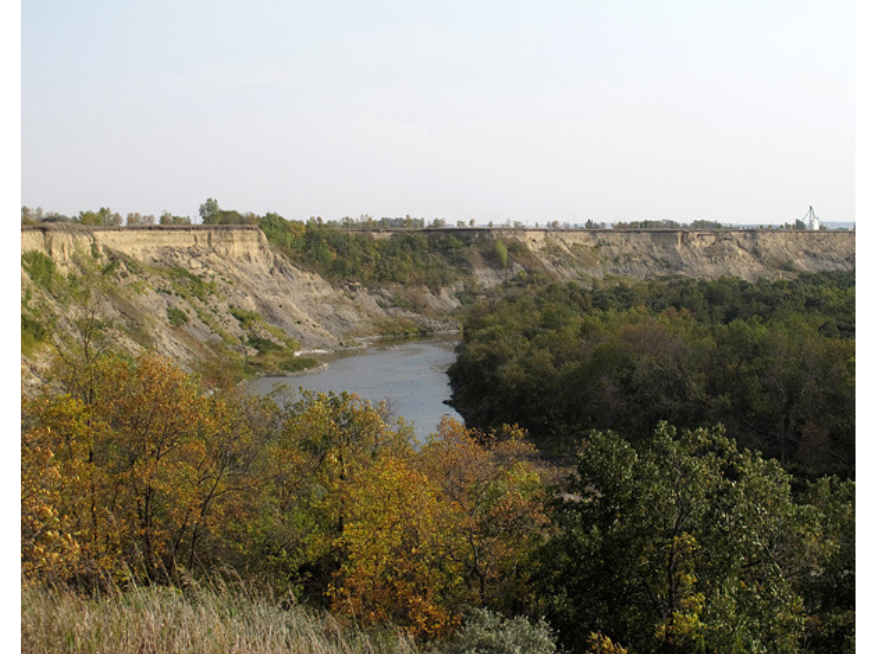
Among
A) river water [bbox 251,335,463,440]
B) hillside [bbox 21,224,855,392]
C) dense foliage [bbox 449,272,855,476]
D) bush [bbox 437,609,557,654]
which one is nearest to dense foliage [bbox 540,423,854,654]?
bush [bbox 437,609,557,654]

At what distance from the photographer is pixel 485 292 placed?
231 ft

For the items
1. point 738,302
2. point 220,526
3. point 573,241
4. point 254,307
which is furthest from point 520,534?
point 573,241

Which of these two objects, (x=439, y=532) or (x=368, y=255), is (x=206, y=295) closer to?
(x=368, y=255)

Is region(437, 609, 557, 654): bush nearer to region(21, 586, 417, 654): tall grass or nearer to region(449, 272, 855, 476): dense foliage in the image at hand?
region(21, 586, 417, 654): tall grass

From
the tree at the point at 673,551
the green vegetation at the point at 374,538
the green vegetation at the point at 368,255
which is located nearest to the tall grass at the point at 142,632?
the green vegetation at the point at 374,538

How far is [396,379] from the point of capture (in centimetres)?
3994

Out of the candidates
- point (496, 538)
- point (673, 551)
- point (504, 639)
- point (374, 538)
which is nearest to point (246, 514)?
point (374, 538)

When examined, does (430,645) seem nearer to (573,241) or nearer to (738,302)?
(738,302)

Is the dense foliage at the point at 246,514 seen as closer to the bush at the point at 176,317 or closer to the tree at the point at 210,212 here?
the bush at the point at 176,317

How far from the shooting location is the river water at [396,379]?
1272 inches

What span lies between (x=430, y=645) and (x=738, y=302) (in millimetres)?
38214

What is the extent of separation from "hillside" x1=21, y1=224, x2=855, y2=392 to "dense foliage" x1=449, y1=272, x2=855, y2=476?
1208 cm

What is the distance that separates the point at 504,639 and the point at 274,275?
52.5 meters

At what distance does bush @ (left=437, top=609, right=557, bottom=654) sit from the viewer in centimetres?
803
